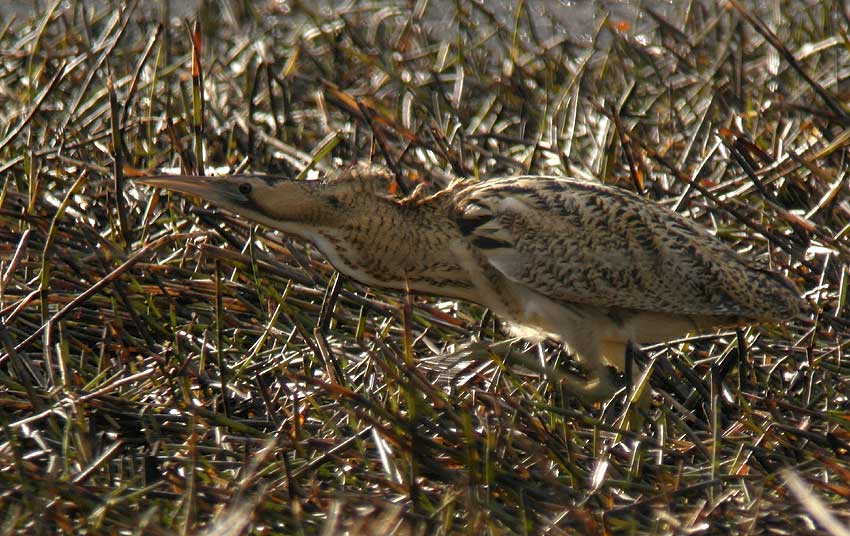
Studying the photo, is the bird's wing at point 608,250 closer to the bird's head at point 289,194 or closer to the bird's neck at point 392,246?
the bird's neck at point 392,246

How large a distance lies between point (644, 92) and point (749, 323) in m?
1.44

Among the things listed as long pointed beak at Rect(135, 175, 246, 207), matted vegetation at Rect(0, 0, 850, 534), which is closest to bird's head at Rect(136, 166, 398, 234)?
long pointed beak at Rect(135, 175, 246, 207)

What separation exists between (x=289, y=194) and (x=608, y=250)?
1.94ft

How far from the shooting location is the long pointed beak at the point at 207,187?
2.34m

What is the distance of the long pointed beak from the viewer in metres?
2.34

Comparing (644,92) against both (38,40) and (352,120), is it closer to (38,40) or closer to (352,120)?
(352,120)

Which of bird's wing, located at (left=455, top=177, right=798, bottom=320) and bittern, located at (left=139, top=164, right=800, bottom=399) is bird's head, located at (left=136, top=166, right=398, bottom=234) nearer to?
bittern, located at (left=139, top=164, right=800, bottom=399)

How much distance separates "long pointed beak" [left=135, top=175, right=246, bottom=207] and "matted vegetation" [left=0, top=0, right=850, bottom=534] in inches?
4.4

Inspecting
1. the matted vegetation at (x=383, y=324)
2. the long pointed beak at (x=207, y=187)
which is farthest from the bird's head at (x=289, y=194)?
the matted vegetation at (x=383, y=324)

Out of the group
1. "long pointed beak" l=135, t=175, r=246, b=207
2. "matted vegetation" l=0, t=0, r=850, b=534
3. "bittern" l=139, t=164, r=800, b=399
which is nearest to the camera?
"matted vegetation" l=0, t=0, r=850, b=534

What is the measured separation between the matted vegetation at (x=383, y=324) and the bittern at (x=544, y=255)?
79mm

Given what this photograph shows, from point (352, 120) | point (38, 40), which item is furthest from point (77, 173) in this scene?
point (352, 120)

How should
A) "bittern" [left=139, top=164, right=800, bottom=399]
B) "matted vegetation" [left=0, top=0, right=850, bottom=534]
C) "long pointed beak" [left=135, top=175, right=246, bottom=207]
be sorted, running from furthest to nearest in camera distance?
"bittern" [left=139, top=164, right=800, bottom=399], "long pointed beak" [left=135, top=175, right=246, bottom=207], "matted vegetation" [left=0, top=0, right=850, bottom=534]

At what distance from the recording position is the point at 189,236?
9.01ft
